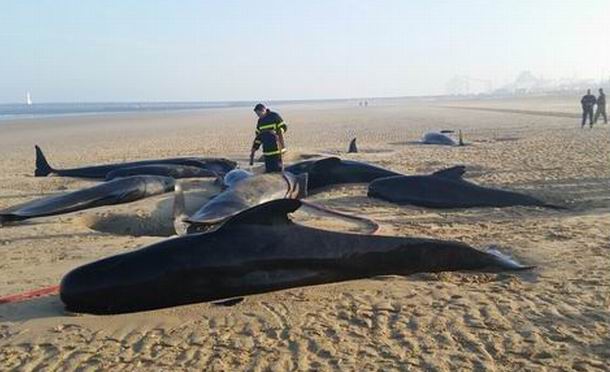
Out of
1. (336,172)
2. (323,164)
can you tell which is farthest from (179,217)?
(336,172)

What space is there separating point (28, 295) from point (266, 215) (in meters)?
2.34

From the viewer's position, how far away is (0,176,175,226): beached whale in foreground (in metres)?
9.56

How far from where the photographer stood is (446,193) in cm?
984

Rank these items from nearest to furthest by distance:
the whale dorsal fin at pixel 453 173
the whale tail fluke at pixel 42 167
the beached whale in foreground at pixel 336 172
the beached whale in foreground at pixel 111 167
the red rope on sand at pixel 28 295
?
the red rope on sand at pixel 28 295, the whale dorsal fin at pixel 453 173, the beached whale in foreground at pixel 336 172, the beached whale in foreground at pixel 111 167, the whale tail fluke at pixel 42 167

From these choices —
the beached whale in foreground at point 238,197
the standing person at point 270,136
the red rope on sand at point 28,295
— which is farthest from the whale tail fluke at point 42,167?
the red rope on sand at point 28,295

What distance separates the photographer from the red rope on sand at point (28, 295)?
556 cm

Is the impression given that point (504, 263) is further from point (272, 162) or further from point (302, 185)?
point (272, 162)

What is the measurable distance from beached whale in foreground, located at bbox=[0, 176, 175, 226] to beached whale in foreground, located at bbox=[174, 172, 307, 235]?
2091mm

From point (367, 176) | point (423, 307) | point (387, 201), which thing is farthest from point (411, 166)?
point (423, 307)

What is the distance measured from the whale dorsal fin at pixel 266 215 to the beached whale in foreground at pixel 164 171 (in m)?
8.52

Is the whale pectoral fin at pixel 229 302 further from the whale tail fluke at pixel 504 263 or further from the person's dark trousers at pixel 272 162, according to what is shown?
the person's dark trousers at pixel 272 162

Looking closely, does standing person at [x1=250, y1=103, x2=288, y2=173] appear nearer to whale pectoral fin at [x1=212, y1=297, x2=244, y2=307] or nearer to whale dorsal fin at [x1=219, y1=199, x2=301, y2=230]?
whale dorsal fin at [x1=219, y1=199, x2=301, y2=230]

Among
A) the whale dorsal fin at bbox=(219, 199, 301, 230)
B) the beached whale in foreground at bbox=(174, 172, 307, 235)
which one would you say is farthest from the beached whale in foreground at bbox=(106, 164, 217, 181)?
the whale dorsal fin at bbox=(219, 199, 301, 230)

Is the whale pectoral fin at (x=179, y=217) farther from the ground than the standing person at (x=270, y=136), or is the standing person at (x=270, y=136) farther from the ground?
the standing person at (x=270, y=136)
